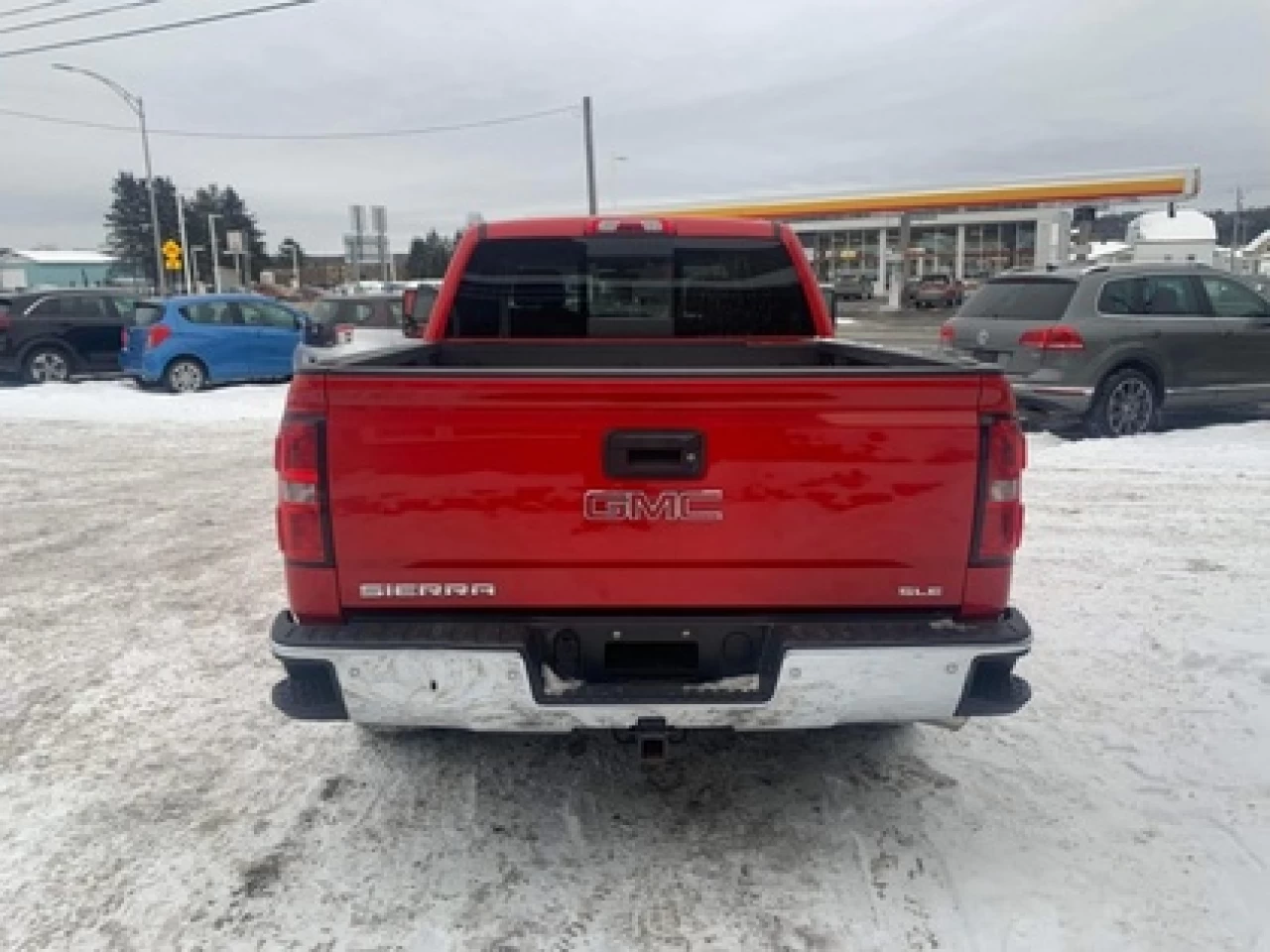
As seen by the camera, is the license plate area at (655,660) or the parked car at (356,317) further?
the parked car at (356,317)

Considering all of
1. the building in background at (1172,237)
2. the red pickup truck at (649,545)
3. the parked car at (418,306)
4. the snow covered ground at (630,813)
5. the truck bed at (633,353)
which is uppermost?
the building in background at (1172,237)

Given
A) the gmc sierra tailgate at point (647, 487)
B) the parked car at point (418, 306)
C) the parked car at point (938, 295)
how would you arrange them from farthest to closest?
1. the parked car at point (938, 295)
2. the parked car at point (418, 306)
3. the gmc sierra tailgate at point (647, 487)

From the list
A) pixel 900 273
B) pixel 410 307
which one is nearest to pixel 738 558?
pixel 410 307

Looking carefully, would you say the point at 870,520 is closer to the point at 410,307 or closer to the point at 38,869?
the point at 38,869

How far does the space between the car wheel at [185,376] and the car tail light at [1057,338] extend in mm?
12248

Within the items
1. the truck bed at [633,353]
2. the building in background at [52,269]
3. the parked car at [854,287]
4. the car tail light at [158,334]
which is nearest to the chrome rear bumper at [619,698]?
the truck bed at [633,353]

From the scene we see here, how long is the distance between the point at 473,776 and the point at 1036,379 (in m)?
7.62

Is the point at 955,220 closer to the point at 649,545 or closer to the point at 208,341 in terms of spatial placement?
the point at 208,341

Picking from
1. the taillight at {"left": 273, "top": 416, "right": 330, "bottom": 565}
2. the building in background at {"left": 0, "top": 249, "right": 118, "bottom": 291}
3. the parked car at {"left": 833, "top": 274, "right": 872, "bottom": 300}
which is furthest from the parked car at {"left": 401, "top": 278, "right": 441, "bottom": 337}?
the building in background at {"left": 0, "top": 249, "right": 118, "bottom": 291}

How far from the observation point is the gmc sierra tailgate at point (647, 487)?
2.51 metres

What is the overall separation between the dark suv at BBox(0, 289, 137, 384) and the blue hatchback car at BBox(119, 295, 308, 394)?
0.89 meters

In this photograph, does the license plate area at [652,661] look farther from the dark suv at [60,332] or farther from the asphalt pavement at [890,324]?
the asphalt pavement at [890,324]

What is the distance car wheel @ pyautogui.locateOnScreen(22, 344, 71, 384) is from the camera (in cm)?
1551

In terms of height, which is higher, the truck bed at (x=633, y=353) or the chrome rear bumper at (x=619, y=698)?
the truck bed at (x=633, y=353)
